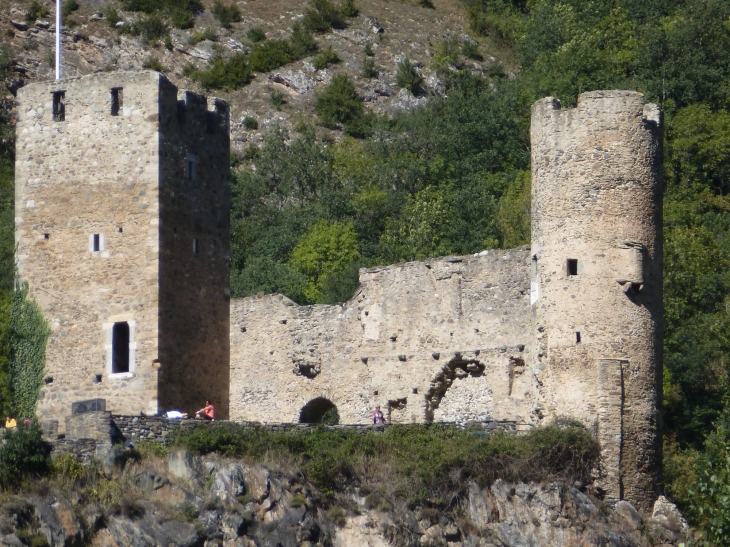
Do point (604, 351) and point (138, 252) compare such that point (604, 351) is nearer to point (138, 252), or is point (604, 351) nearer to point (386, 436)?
point (386, 436)

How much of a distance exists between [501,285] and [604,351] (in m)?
3.31

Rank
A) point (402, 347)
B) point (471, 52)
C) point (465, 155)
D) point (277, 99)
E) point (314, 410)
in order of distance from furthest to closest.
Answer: point (471, 52)
point (277, 99)
point (465, 155)
point (314, 410)
point (402, 347)

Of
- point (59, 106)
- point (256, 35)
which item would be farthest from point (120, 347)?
point (256, 35)

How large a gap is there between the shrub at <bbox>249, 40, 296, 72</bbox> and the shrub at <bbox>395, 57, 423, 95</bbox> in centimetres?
489

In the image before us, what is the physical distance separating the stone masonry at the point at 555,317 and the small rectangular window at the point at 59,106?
687 cm

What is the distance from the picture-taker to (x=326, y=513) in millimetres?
32188

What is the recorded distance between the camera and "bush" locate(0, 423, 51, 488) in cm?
3067

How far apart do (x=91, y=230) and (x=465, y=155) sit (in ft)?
82.8

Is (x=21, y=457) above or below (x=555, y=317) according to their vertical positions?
below

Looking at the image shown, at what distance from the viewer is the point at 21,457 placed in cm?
3080

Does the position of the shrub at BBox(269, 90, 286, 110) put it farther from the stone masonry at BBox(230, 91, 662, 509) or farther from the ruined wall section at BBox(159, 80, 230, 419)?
the stone masonry at BBox(230, 91, 662, 509)

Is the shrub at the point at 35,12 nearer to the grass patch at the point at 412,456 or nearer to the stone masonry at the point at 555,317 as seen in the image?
the stone masonry at the point at 555,317

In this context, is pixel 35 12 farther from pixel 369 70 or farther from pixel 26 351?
pixel 26 351

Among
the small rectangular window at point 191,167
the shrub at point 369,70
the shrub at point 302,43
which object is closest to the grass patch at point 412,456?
the small rectangular window at point 191,167
